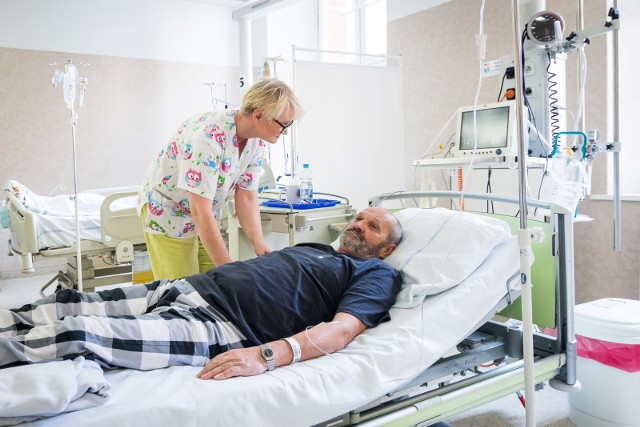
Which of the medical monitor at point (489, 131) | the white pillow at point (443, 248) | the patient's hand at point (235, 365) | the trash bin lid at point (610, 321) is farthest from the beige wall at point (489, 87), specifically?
the patient's hand at point (235, 365)

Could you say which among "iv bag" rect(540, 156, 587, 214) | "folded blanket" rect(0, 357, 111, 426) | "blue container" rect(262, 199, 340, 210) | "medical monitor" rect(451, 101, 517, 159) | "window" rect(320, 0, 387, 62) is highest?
"window" rect(320, 0, 387, 62)

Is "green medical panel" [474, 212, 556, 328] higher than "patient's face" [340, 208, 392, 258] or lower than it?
lower

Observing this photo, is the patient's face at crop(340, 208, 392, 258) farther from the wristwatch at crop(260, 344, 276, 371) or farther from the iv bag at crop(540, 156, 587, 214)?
the iv bag at crop(540, 156, 587, 214)

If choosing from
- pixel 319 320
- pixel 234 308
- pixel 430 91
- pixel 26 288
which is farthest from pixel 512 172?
pixel 26 288

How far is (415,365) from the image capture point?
4.81 ft

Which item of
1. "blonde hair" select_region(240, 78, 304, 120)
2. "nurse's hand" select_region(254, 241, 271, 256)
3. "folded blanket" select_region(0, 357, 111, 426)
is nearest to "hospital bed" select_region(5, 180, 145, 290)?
"nurse's hand" select_region(254, 241, 271, 256)

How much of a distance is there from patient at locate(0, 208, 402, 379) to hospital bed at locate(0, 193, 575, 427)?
0.05m

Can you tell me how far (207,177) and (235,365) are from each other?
0.81m

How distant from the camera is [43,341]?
4.11ft

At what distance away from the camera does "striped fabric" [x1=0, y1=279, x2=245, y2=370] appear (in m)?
1.25

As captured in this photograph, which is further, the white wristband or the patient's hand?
the white wristband

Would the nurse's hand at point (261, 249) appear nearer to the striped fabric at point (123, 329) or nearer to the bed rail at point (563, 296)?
the striped fabric at point (123, 329)

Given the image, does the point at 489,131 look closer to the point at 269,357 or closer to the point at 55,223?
the point at 269,357

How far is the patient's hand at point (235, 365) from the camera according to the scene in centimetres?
129
